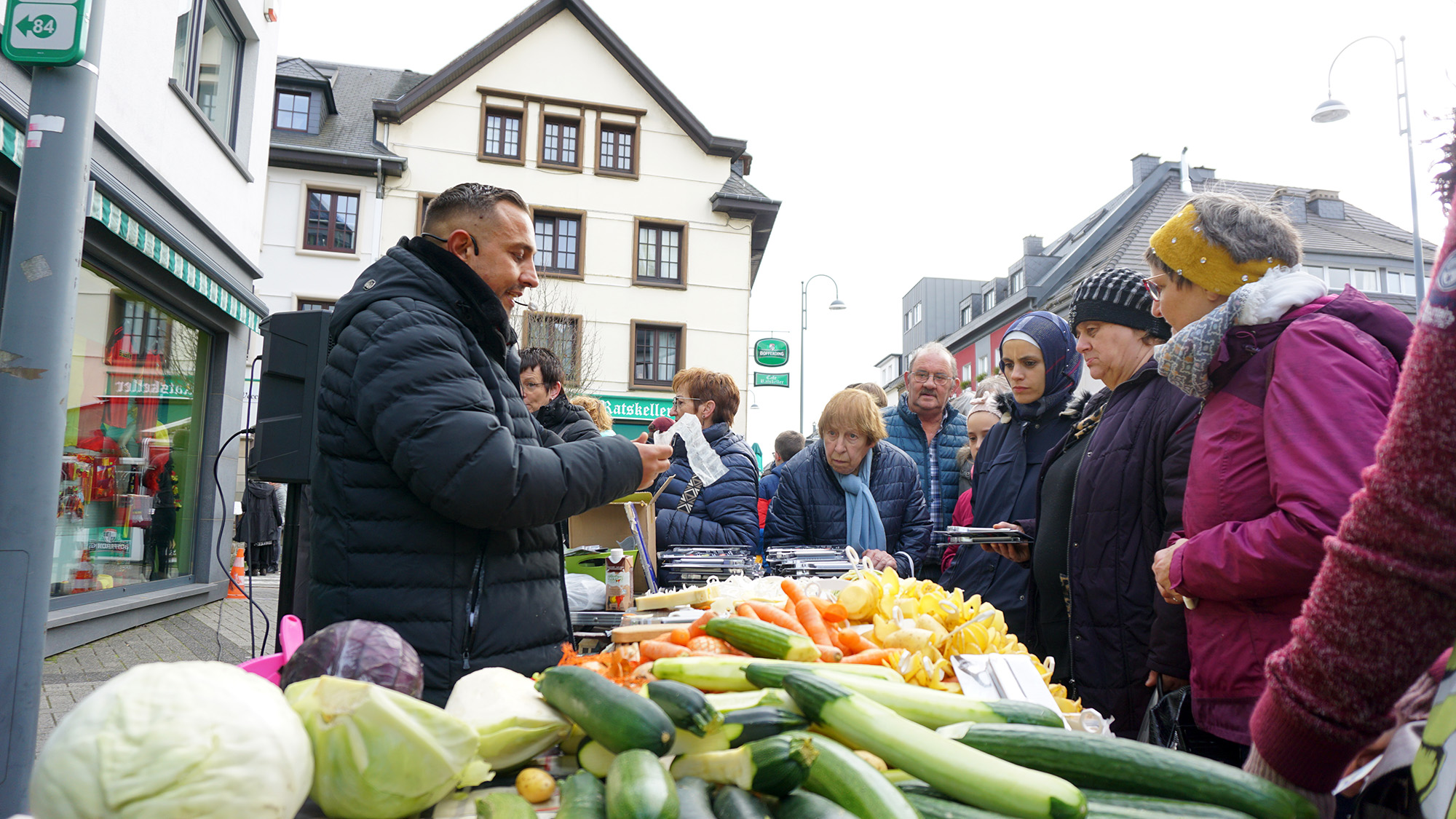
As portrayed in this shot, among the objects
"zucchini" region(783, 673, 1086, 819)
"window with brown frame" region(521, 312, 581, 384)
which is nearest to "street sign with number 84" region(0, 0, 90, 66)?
"zucchini" region(783, 673, 1086, 819)

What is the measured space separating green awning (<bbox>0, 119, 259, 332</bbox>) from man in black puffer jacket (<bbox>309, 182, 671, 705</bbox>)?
3.49 metres

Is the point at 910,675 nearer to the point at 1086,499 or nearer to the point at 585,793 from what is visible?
the point at 585,793

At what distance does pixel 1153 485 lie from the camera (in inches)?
98.9

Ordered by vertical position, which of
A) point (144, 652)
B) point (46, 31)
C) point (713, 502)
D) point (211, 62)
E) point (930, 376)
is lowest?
point (144, 652)

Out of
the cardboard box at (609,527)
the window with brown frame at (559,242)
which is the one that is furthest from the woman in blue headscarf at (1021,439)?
the window with brown frame at (559,242)

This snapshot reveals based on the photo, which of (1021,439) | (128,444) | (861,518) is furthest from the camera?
(128,444)

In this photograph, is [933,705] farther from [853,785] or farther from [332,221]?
[332,221]

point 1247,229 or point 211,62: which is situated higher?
point 211,62

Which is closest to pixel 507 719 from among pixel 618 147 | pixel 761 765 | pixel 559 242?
pixel 761 765

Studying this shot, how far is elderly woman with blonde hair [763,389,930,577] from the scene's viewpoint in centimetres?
430

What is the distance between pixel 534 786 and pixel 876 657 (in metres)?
0.92

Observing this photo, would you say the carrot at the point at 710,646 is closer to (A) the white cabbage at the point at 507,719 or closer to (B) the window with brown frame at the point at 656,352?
(A) the white cabbage at the point at 507,719

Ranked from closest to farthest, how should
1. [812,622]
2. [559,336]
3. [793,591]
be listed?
[812,622] → [793,591] → [559,336]

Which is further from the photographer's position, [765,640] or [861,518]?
[861,518]
